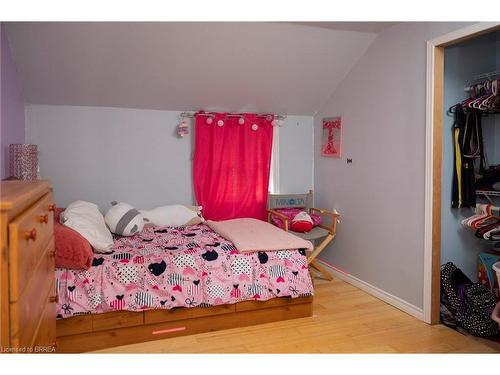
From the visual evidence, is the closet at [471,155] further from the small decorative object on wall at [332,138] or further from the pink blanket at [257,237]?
the pink blanket at [257,237]

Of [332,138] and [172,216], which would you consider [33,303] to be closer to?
[172,216]

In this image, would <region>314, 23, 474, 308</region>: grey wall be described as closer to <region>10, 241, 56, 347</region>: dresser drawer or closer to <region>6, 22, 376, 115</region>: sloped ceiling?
<region>6, 22, 376, 115</region>: sloped ceiling

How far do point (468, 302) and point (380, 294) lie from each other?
0.70 m

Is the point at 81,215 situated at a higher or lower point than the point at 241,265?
higher

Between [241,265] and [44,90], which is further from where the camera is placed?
[44,90]

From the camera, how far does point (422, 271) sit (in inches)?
118

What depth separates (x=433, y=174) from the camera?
288cm

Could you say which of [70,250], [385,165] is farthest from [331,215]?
[70,250]

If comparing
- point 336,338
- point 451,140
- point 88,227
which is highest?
point 451,140

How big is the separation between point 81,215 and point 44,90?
55.5 inches

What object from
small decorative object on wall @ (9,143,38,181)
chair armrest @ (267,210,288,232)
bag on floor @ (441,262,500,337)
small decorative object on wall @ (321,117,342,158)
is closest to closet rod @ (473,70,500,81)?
small decorative object on wall @ (321,117,342,158)
